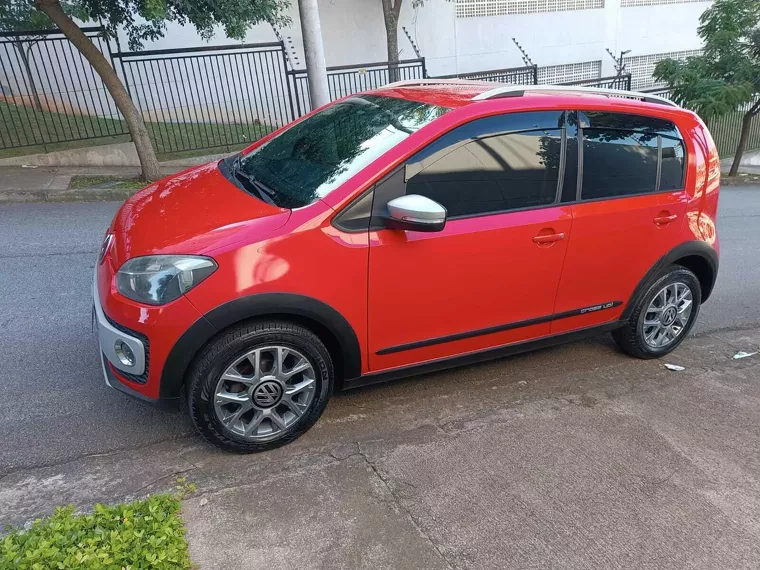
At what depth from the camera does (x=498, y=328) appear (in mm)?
3668

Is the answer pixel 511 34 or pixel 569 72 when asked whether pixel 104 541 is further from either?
pixel 569 72

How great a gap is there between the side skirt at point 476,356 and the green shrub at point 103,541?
119cm

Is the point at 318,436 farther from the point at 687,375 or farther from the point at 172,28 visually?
the point at 172,28

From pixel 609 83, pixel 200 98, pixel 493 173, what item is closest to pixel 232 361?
pixel 493 173

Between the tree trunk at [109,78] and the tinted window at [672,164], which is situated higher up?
the tree trunk at [109,78]

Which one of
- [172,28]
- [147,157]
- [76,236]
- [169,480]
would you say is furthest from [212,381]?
[172,28]

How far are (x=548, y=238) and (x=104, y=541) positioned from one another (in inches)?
106

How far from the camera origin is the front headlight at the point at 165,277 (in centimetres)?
282

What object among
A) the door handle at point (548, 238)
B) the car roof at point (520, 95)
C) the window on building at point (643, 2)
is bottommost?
the door handle at point (548, 238)

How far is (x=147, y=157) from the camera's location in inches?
364

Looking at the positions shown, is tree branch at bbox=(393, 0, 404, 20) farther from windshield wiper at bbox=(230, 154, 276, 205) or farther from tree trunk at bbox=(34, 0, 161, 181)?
windshield wiper at bbox=(230, 154, 276, 205)

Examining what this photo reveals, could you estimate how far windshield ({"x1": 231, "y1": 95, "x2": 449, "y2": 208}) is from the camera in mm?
3266

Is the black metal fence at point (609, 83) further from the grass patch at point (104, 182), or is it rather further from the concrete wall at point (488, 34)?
the grass patch at point (104, 182)

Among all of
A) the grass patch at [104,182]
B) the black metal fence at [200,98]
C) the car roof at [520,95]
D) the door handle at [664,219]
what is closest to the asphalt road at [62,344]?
the door handle at [664,219]
